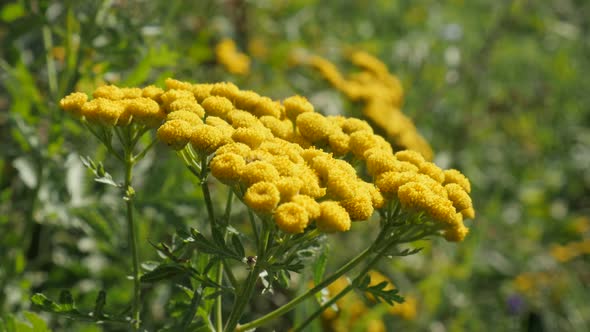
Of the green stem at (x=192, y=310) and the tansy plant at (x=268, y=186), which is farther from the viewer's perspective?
the green stem at (x=192, y=310)

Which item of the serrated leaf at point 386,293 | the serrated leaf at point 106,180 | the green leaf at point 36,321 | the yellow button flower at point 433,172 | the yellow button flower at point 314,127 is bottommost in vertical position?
the green leaf at point 36,321

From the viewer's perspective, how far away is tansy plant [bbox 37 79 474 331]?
209 cm

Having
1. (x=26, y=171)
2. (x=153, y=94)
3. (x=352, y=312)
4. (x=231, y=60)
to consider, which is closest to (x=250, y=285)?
(x=153, y=94)

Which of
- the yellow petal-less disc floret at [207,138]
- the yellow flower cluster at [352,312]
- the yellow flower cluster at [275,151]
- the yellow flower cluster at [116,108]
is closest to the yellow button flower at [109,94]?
the yellow flower cluster at [116,108]

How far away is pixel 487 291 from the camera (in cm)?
595

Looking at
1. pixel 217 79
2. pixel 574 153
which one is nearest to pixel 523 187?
pixel 574 153

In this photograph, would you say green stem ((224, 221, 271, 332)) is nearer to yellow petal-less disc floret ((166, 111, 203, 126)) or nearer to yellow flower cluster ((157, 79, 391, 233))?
yellow flower cluster ((157, 79, 391, 233))

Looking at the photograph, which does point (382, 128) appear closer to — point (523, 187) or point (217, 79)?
point (217, 79)

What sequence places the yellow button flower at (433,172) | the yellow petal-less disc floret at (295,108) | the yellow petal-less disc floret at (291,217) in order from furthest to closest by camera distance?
the yellow petal-less disc floret at (295,108) < the yellow button flower at (433,172) < the yellow petal-less disc floret at (291,217)

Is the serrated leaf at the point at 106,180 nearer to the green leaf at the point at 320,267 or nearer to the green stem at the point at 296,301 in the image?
the green stem at the point at 296,301

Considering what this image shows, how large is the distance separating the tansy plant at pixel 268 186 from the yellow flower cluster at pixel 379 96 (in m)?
1.68

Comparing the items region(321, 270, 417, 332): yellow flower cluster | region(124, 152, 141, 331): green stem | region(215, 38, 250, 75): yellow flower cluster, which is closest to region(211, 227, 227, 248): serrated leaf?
region(124, 152, 141, 331): green stem

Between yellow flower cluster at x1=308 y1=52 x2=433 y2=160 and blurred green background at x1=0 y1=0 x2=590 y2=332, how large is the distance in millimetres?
183

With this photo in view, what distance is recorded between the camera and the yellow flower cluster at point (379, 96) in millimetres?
4363
